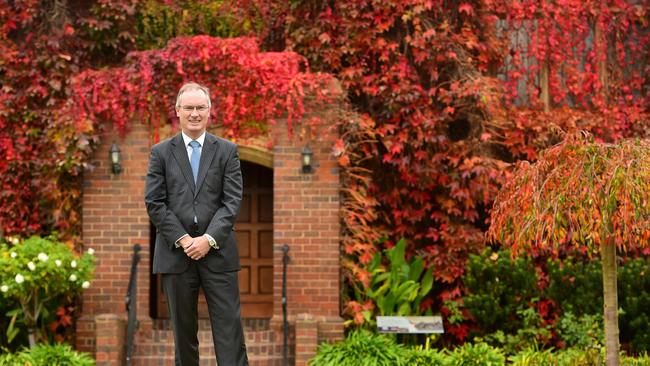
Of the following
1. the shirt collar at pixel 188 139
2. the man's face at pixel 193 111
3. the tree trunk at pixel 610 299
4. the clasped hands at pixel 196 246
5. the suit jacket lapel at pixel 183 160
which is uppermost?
the man's face at pixel 193 111

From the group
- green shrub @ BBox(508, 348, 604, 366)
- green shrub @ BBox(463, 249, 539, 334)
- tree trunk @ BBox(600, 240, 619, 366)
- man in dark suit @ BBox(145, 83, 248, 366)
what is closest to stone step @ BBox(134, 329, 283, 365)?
green shrub @ BBox(463, 249, 539, 334)

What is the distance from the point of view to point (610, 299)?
696 cm

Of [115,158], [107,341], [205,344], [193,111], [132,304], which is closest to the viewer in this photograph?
[193,111]

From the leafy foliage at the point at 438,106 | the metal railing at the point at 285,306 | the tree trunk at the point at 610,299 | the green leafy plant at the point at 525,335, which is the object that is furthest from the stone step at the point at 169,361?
the tree trunk at the point at 610,299

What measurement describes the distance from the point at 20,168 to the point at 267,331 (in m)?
3.10

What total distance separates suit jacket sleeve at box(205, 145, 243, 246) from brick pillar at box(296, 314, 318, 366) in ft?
11.9

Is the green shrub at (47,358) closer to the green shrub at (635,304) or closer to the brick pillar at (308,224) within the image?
the brick pillar at (308,224)

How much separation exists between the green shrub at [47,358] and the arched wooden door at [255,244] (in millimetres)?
2168

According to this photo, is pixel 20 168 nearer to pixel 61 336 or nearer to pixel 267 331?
pixel 61 336

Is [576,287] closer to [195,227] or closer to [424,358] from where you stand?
[424,358]

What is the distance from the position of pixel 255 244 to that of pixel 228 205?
5305mm

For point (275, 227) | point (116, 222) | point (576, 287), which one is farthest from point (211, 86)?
point (576, 287)

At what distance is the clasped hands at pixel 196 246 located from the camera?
17.3 feet

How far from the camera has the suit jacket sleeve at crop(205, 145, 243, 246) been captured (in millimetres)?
5336
